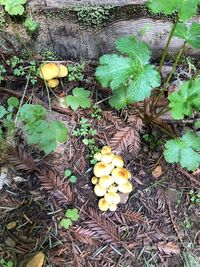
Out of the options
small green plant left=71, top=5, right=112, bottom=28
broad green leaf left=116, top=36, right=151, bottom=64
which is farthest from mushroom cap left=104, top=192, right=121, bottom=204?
small green plant left=71, top=5, right=112, bottom=28

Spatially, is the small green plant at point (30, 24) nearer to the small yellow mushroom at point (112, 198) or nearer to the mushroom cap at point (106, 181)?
the mushroom cap at point (106, 181)

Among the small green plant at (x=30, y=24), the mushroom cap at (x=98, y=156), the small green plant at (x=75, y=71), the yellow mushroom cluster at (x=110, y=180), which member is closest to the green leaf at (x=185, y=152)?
the yellow mushroom cluster at (x=110, y=180)

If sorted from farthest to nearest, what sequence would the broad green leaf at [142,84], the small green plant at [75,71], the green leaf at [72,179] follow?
1. the small green plant at [75,71]
2. the green leaf at [72,179]
3. the broad green leaf at [142,84]

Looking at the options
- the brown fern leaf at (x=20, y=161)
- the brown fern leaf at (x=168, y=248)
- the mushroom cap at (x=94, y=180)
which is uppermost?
the brown fern leaf at (x=20, y=161)

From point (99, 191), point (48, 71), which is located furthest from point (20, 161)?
point (48, 71)

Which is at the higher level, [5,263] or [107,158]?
[107,158]

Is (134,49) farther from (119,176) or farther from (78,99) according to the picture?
(119,176)
